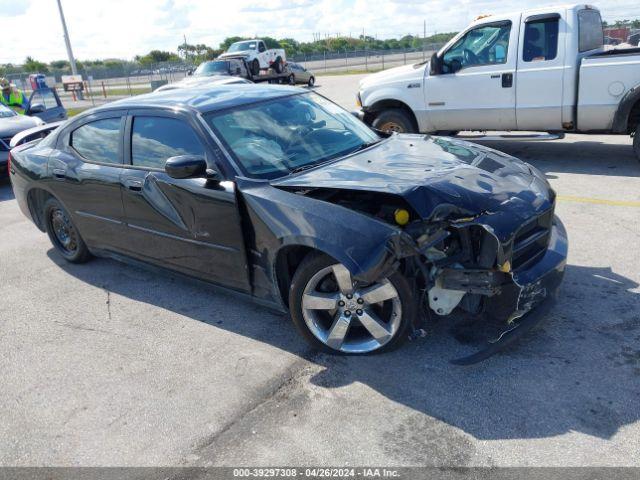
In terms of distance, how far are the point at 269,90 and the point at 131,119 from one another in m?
1.16

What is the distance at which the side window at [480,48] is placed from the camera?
8023 mm

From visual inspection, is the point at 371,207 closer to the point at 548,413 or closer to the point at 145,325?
the point at 548,413

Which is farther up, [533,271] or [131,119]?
[131,119]

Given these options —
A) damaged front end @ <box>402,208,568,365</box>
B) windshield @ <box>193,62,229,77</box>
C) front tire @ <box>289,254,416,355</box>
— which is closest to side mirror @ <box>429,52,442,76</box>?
damaged front end @ <box>402,208,568,365</box>

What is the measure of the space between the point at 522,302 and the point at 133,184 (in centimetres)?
299

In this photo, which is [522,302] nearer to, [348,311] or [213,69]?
[348,311]

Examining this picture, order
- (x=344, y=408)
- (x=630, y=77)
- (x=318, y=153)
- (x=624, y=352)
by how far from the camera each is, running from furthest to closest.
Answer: (x=630, y=77) < (x=318, y=153) < (x=624, y=352) < (x=344, y=408)

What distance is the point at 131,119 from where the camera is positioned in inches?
180

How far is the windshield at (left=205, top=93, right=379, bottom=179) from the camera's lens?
4.01 m

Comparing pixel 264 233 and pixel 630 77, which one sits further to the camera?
pixel 630 77

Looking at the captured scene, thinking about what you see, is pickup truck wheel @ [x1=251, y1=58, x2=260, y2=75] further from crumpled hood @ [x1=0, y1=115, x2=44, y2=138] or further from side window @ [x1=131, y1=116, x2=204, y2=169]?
side window @ [x1=131, y1=116, x2=204, y2=169]

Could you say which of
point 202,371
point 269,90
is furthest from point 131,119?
point 202,371

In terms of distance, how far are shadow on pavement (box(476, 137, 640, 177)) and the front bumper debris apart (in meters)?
4.62

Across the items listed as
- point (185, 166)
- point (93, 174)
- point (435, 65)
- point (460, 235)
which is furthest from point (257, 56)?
point (460, 235)
